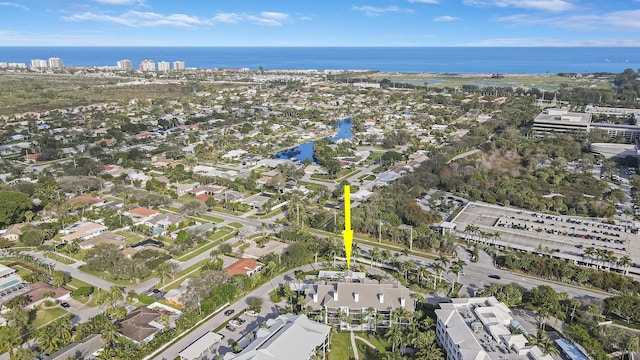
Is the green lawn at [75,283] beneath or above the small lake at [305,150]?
beneath

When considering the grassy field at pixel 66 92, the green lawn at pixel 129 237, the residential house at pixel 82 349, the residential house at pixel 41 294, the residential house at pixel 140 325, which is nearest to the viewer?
the residential house at pixel 82 349

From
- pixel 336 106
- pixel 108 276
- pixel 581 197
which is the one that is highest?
pixel 336 106

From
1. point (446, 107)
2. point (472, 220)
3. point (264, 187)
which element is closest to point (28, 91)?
point (264, 187)

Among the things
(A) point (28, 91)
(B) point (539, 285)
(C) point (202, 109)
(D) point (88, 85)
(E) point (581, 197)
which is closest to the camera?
(B) point (539, 285)

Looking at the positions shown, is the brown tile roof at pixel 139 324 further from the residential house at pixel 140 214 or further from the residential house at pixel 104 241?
the residential house at pixel 140 214

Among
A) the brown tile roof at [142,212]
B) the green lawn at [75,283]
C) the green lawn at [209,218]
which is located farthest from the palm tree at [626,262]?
the brown tile roof at [142,212]

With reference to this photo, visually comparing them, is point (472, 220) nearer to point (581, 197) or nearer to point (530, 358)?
point (581, 197)

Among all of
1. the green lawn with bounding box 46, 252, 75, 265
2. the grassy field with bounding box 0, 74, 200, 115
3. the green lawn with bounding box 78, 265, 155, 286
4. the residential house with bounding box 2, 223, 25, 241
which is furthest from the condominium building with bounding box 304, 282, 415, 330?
the grassy field with bounding box 0, 74, 200, 115

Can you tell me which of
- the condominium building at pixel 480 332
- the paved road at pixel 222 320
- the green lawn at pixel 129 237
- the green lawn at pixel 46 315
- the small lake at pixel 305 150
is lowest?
the green lawn at pixel 46 315
